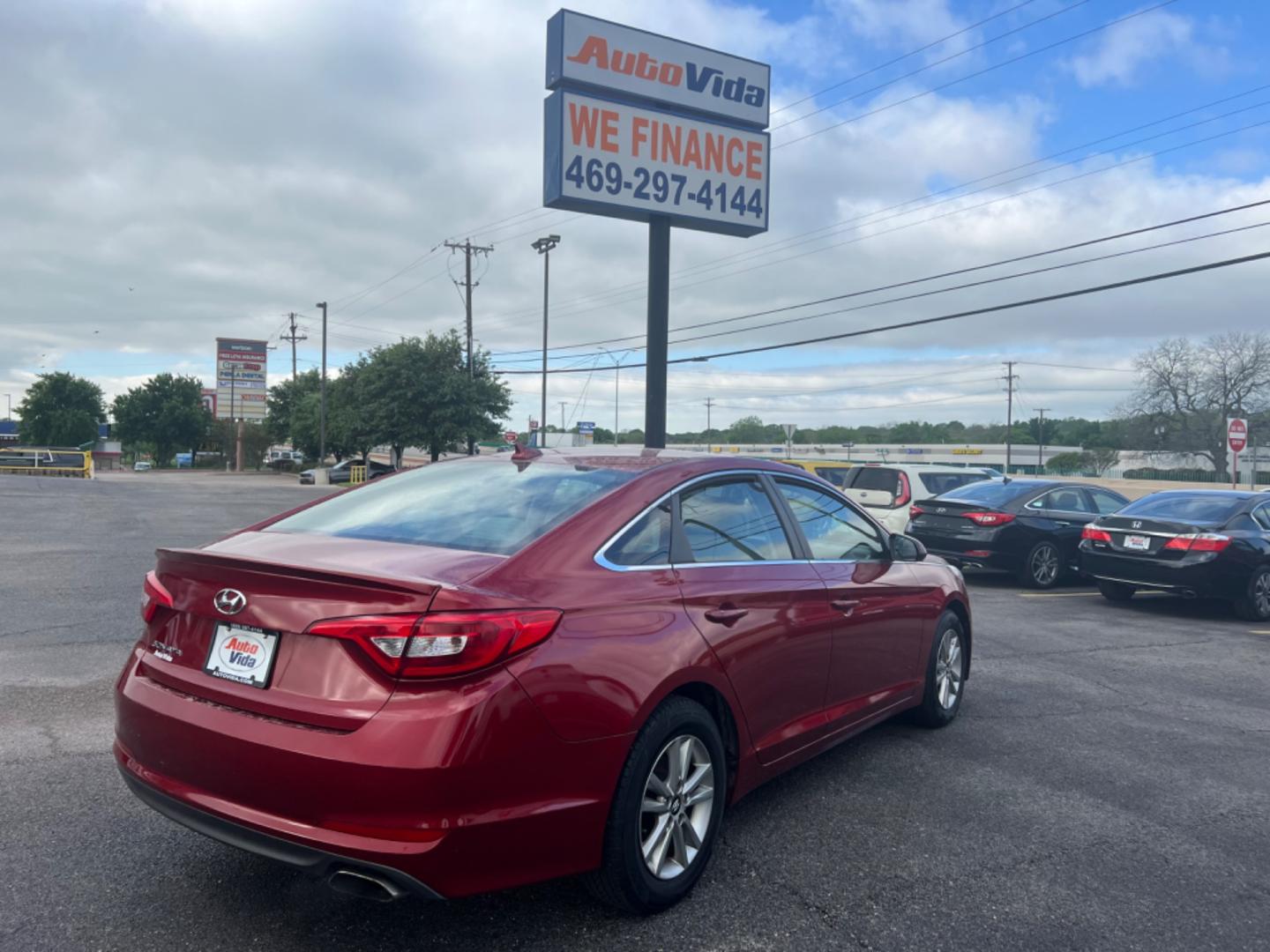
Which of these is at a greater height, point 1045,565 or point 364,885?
point 364,885

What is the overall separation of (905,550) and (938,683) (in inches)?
36.3

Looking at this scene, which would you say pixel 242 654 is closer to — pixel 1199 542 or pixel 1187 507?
pixel 1199 542

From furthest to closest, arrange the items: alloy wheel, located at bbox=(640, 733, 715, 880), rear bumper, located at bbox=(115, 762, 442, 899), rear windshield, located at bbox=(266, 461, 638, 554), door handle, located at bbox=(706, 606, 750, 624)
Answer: door handle, located at bbox=(706, 606, 750, 624) < rear windshield, located at bbox=(266, 461, 638, 554) < alloy wheel, located at bbox=(640, 733, 715, 880) < rear bumper, located at bbox=(115, 762, 442, 899)

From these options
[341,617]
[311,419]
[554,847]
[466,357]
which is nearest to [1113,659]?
[554,847]

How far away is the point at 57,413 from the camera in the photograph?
290 feet

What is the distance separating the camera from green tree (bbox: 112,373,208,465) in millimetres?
93312

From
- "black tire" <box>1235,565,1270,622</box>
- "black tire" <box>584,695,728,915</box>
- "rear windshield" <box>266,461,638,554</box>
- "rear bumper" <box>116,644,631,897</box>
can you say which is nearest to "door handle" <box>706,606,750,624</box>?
"black tire" <box>584,695,728,915</box>

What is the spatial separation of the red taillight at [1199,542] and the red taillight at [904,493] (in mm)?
4864

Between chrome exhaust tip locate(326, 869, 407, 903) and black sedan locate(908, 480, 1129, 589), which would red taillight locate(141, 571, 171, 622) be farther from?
black sedan locate(908, 480, 1129, 589)

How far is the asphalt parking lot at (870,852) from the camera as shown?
3.23 meters

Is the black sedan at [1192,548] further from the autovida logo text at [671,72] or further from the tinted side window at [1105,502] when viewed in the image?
the autovida logo text at [671,72]

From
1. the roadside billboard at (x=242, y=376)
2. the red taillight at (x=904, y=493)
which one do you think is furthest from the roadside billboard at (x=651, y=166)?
the roadside billboard at (x=242, y=376)


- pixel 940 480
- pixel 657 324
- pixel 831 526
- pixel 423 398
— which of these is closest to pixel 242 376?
pixel 423 398

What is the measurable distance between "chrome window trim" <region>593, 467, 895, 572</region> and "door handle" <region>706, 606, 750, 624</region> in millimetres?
181
